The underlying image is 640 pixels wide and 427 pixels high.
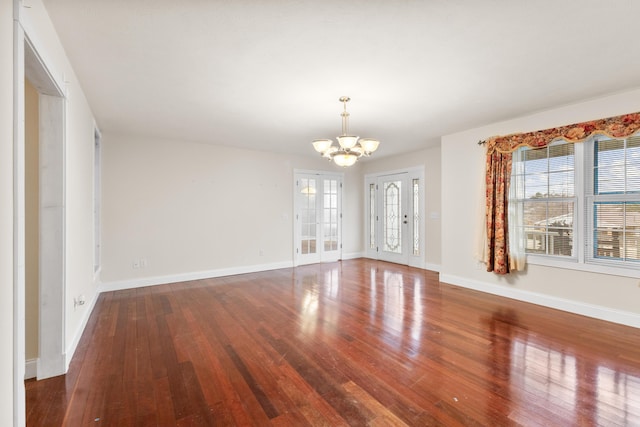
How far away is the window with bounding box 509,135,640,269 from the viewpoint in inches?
126

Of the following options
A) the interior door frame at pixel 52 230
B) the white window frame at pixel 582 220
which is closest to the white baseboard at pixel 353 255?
the white window frame at pixel 582 220

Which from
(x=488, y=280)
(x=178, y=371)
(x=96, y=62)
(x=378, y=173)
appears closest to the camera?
(x=178, y=371)

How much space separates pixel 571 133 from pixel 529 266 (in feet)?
5.70

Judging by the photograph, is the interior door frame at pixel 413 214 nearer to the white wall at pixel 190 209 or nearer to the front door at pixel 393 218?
the front door at pixel 393 218

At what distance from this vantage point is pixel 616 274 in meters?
3.24

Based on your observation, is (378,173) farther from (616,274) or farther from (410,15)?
(410,15)

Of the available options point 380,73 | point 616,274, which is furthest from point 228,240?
point 616,274

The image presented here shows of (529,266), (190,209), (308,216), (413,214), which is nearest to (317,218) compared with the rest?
(308,216)

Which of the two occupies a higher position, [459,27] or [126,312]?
[459,27]

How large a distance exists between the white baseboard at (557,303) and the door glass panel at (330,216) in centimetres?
292

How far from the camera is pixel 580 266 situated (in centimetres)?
352

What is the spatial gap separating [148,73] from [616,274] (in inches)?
205

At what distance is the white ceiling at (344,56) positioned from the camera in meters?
1.85

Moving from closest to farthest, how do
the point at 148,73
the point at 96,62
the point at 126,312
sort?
the point at 96,62, the point at 148,73, the point at 126,312
